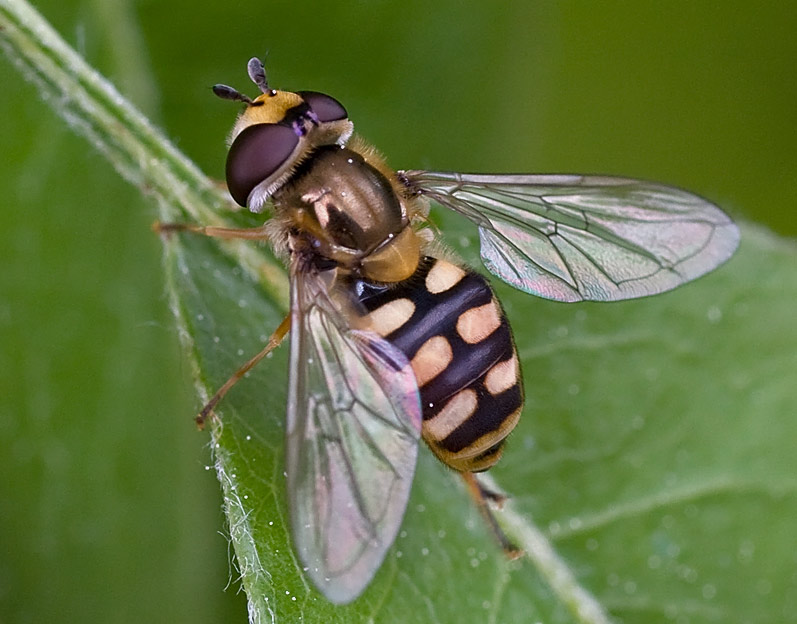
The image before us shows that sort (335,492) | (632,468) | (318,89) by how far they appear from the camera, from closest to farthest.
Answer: (335,492) < (632,468) < (318,89)

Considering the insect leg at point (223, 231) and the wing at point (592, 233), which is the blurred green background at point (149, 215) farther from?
the wing at point (592, 233)

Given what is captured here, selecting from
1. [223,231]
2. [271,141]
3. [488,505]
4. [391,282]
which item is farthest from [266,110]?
[488,505]

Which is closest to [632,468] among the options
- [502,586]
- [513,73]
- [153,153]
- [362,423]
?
[502,586]

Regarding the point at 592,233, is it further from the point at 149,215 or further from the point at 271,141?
the point at 149,215

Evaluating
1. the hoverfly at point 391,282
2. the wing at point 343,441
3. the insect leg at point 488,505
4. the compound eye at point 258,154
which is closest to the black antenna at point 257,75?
the hoverfly at point 391,282

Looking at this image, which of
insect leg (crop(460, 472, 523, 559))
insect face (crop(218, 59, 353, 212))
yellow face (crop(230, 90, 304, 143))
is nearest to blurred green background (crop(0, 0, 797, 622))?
insect face (crop(218, 59, 353, 212))

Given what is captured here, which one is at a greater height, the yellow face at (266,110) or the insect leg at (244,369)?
the yellow face at (266,110)

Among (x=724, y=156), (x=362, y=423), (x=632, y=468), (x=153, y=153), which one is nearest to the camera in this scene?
(x=362, y=423)

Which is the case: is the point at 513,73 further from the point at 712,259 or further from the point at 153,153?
the point at 153,153
